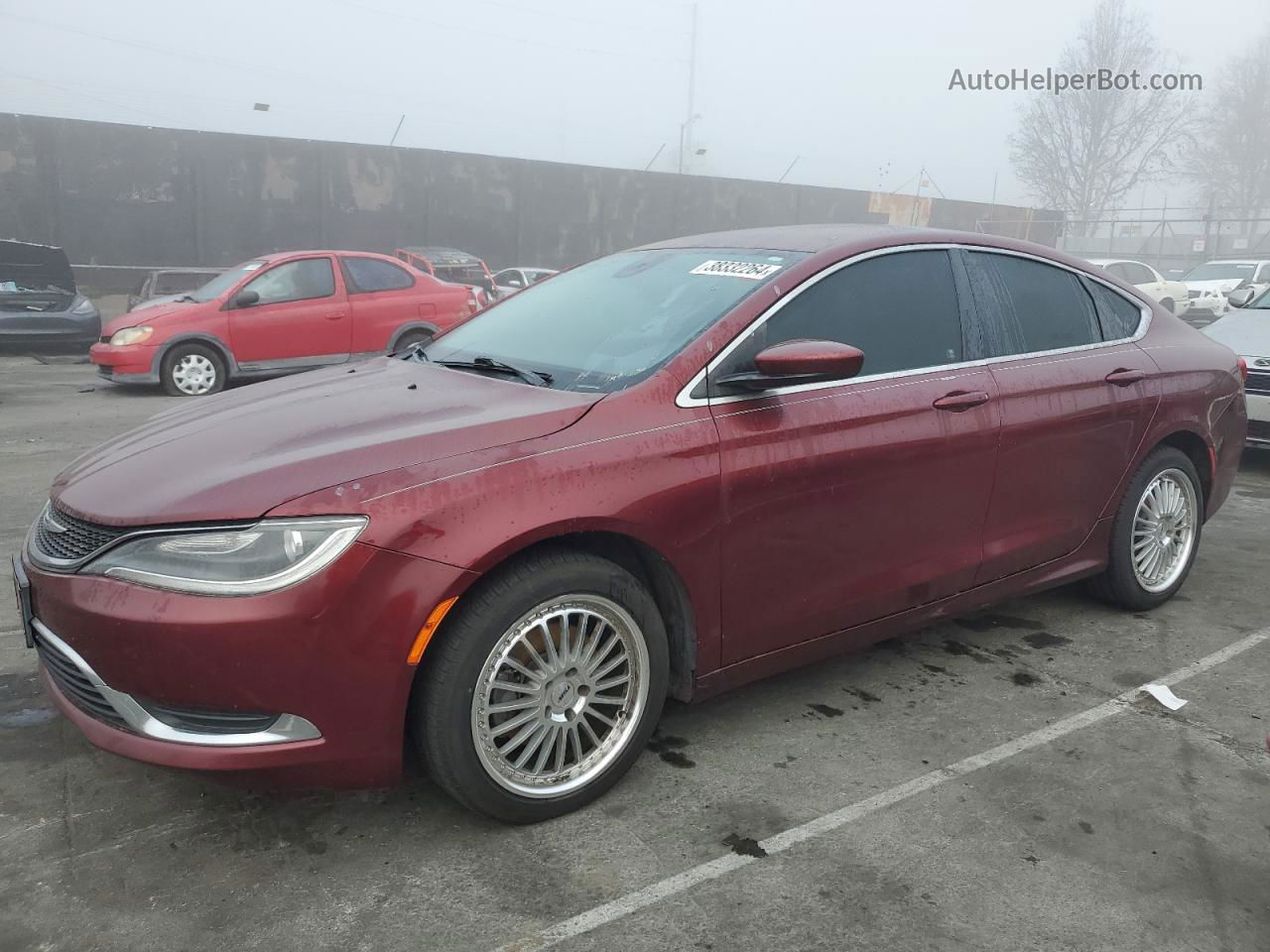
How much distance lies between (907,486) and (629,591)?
1.10 m

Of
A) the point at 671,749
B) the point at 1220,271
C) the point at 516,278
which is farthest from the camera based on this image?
the point at 1220,271

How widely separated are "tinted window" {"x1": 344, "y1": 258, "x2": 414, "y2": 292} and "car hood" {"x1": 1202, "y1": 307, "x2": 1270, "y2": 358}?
26.0 feet

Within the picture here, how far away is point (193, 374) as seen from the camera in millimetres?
10688

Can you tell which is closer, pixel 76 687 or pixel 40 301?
pixel 76 687

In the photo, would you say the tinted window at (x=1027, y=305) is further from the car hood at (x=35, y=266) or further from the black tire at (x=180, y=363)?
the car hood at (x=35, y=266)

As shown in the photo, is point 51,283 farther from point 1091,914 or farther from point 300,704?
point 1091,914

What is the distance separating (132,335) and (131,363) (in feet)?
1.00

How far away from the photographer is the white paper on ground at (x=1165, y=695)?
3.58 meters

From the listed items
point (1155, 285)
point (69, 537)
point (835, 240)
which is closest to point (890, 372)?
point (835, 240)

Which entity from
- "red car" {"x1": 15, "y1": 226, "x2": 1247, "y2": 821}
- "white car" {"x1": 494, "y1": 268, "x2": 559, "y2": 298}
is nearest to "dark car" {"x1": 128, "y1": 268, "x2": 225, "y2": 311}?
"white car" {"x1": 494, "y1": 268, "x2": 559, "y2": 298}

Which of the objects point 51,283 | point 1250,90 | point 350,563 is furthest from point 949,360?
point 1250,90

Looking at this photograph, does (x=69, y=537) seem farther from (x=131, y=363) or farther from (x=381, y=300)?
(x=381, y=300)

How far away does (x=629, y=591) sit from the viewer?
2770 mm

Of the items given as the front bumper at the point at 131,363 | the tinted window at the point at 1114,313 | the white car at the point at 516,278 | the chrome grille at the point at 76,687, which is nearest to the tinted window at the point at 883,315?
the tinted window at the point at 1114,313
